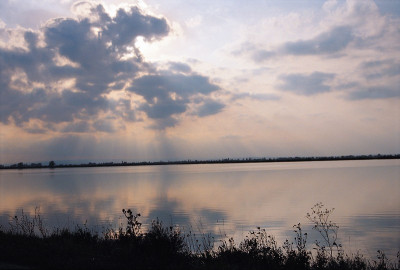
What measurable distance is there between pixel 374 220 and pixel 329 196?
1300cm

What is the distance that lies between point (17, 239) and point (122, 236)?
3.10m

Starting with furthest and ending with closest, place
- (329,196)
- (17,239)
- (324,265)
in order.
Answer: (329,196) → (324,265) → (17,239)

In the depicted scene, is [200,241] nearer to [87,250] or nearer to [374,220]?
[87,250]

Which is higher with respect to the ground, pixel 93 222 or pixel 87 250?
pixel 87 250

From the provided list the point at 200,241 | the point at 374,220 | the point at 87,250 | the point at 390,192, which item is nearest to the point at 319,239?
the point at 200,241

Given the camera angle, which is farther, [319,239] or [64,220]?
[64,220]

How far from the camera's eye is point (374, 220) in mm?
22641

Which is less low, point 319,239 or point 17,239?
point 17,239

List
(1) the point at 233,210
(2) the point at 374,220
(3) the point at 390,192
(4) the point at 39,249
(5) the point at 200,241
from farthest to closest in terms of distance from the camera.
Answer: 1. (3) the point at 390,192
2. (1) the point at 233,210
3. (2) the point at 374,220
4. (5) the point at 200,241
5. (4) the point at 39,249

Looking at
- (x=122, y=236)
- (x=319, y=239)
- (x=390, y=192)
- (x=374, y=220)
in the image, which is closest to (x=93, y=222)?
(x=122, y=236)

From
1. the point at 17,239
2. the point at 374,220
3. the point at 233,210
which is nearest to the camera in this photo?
the point at 17,239

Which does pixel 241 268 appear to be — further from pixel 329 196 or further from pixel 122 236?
pixel 329 196

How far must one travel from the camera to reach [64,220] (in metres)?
24.6

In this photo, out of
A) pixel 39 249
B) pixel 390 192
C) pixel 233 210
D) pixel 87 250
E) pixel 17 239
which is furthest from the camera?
pixel 390 192
